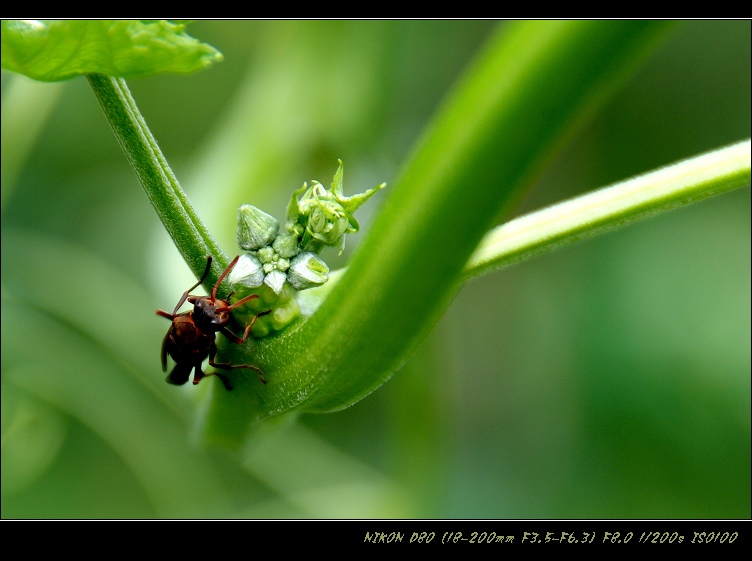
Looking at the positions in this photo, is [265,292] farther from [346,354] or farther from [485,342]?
[485,342]

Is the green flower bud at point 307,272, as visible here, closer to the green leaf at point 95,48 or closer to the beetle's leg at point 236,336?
the beetle's leg at point 236,336

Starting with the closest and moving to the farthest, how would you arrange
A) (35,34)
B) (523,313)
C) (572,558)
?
(35,34)
(572,558)
(523,313)

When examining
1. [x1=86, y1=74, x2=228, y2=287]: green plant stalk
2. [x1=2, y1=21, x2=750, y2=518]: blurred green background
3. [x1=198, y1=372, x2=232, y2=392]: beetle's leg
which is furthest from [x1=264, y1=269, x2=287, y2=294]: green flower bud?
[x1=2, y1=21, x2=750, y2=518]: blurred green background

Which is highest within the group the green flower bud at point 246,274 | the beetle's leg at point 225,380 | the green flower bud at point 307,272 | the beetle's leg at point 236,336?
the green flower bud at point 307,272

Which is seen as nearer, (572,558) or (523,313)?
(572,558)

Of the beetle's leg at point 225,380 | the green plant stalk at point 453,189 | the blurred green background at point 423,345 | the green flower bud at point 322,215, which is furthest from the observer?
the blurred green background at point 423,345

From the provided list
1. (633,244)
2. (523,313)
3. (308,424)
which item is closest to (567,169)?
(633,244)

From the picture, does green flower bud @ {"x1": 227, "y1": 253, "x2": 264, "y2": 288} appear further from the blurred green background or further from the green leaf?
the blurred green background

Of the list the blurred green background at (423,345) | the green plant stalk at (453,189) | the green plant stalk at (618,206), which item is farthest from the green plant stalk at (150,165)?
the blurred green background at (423,345)
